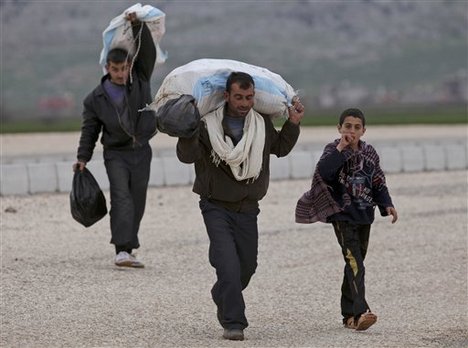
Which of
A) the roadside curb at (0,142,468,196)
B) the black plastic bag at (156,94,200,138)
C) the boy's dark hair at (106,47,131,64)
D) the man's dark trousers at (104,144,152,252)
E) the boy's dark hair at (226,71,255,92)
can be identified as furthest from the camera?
the roadside curb at (0,142,468,196)

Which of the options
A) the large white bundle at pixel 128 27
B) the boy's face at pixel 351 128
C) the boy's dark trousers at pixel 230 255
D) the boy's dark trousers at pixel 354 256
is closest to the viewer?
the boy's dark trousers at pixel 230 255

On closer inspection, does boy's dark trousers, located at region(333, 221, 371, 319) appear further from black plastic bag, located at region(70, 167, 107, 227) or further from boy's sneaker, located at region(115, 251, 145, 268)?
black plastic bag, located at region(70, 167, 107, 227)

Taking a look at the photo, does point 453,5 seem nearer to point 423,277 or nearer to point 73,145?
point 73,145

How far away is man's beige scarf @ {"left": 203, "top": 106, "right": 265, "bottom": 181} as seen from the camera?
8.84m

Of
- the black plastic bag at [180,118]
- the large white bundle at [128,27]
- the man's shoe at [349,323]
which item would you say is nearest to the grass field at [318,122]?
the large white bundle at [128,27]

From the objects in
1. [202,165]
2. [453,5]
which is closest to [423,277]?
[202,165]

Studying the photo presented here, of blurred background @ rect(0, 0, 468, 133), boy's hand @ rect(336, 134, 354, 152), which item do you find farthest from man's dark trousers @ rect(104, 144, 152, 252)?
blurred background @ rect(0, 0, 468, 133)

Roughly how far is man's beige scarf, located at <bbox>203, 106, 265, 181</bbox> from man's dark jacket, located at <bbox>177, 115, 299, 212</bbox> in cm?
5

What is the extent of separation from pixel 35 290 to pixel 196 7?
94.2 m

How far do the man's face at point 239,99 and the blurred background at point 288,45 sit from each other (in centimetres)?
6813

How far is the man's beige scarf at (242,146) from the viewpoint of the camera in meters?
8.84

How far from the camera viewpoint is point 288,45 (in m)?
105

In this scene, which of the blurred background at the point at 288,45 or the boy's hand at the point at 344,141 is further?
the blurred background at the point at 288,45

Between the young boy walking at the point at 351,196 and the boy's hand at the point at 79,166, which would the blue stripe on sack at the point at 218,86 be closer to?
the young boy walking at the point at 351,196
